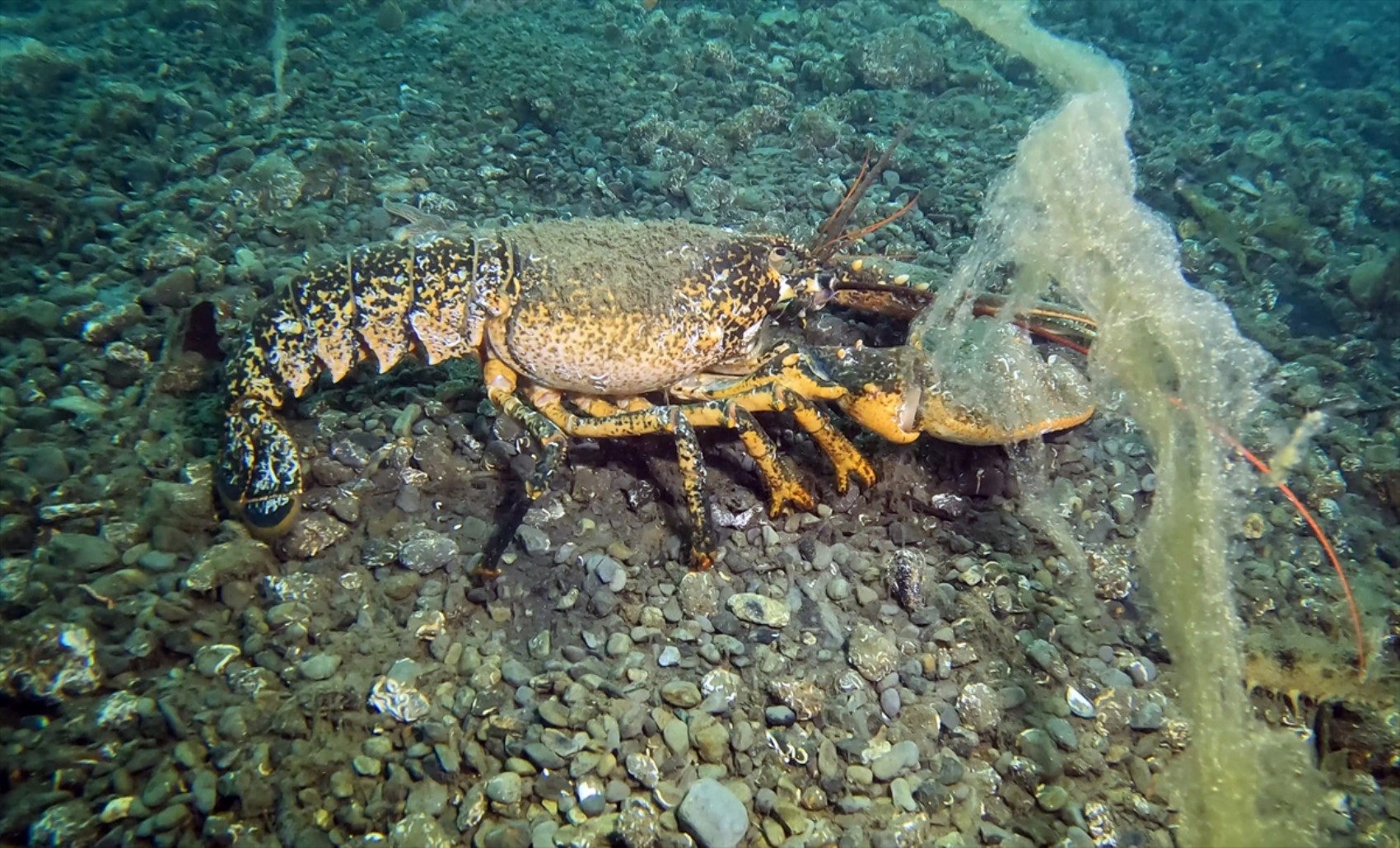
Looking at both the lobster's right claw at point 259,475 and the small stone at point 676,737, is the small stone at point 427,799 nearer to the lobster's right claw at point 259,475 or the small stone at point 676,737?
the small stone at point 676,737

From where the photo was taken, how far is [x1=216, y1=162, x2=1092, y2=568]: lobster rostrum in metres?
3.60

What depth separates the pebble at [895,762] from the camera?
2.68 metres

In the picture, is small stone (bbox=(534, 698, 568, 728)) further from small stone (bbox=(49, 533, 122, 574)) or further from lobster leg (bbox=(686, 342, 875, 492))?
small stone (bbox=(49, 533, 122, 574))

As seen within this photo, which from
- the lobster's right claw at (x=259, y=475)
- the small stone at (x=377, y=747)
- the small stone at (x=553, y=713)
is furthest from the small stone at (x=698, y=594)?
the lobster's right claw at (x=259, y=475)

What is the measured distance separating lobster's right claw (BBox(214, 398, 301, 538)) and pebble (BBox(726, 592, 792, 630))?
214 cm

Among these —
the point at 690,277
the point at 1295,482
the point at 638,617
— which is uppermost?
the point at 1295,482

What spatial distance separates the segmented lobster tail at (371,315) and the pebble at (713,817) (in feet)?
8.53

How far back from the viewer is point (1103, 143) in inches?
114

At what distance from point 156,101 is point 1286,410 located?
336 inches

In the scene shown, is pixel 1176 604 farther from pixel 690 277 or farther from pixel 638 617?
pixel 690 277

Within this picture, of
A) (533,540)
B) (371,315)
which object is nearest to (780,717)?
(533,540)

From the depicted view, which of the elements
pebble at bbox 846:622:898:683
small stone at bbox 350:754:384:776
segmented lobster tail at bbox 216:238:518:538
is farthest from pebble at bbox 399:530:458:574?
pebble at bbox 846:622:898:683

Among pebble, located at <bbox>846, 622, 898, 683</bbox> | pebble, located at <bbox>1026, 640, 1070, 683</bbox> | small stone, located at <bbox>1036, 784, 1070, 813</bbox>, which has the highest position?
pebble, located at <bbox>1026, 640, 1070, 683</bbox>

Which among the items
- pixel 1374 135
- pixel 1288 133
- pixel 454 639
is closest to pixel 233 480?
pixel 454 639
